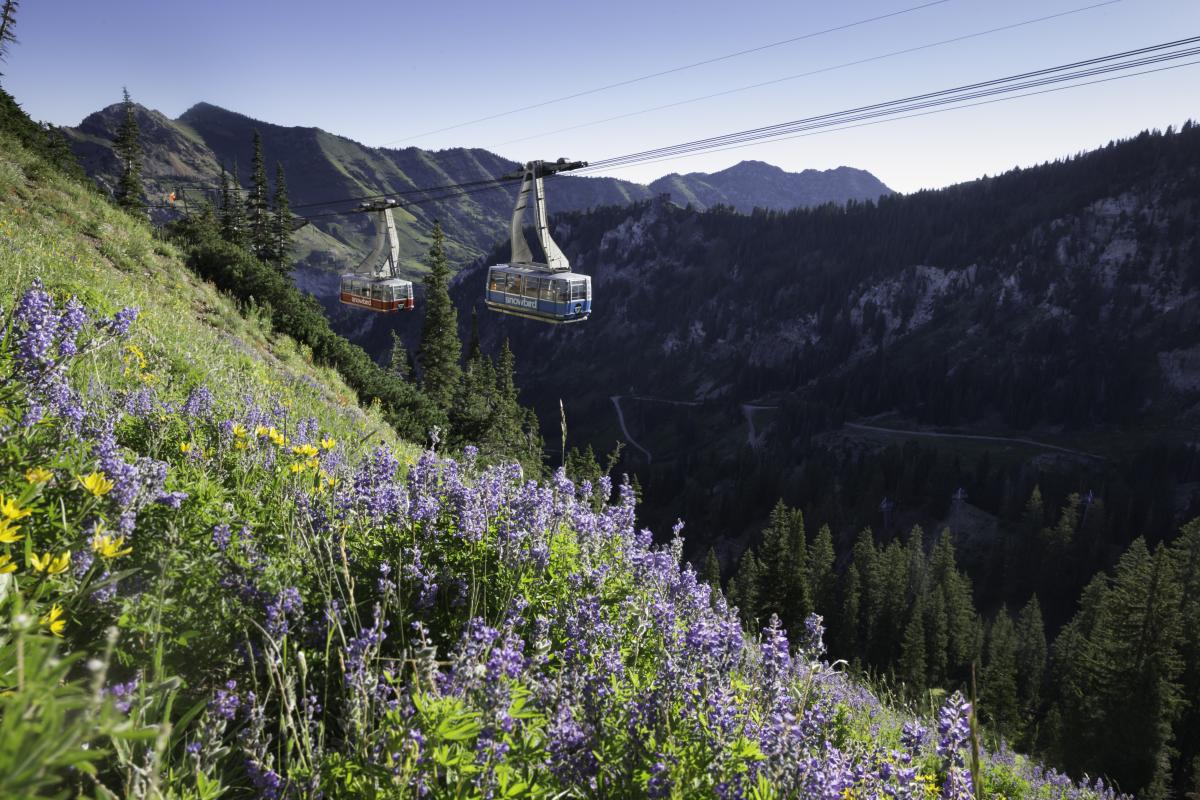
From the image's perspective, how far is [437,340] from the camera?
179ft

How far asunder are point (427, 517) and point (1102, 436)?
221 metres

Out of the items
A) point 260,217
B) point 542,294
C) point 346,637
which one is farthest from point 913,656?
point 346,637

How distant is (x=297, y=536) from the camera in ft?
13.6

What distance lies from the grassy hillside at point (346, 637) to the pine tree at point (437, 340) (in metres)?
49.5

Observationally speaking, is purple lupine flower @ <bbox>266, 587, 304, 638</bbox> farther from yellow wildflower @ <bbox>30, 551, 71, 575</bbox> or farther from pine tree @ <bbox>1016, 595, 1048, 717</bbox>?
pine tree @ <bbox>1016, 595, 1048, 717</bbox>

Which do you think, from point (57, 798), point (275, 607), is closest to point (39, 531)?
point (275, 607)

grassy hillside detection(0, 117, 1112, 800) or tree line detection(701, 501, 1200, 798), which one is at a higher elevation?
grassy hillside detection(0, 117, 1112, 800)

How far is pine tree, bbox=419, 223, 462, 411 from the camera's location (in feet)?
179

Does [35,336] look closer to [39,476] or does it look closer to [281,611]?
[39,476]

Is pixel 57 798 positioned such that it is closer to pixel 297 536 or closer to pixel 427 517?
pixel 297 536

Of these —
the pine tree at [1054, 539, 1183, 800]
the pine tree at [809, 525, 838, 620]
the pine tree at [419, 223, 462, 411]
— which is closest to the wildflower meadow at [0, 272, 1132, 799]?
the pine tree at [419, 223, 462, 411]

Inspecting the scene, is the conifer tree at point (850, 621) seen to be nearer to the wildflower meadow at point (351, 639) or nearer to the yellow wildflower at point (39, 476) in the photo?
the wildflower meadow at point (351, 639)

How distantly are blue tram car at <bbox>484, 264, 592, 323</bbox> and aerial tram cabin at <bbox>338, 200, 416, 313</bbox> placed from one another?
7122 mm

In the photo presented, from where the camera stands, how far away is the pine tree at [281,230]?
185 feet
